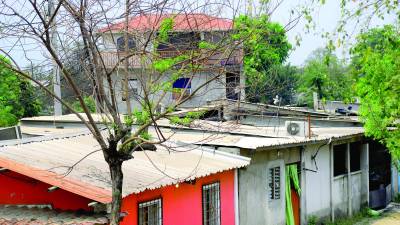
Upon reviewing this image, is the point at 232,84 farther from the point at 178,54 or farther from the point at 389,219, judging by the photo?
the point at 389,219

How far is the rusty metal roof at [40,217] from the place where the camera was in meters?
7.80

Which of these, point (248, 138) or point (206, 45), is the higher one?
point (206, 45)

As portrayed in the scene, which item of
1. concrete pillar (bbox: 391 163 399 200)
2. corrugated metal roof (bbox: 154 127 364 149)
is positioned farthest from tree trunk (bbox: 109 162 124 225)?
concrete pillar (bbox: 391 163 399 200)

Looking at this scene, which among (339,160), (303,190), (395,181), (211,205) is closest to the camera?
(211,205)

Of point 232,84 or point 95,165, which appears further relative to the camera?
point 95,165

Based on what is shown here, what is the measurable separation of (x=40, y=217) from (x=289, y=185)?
8.32 meters

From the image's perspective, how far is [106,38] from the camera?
25.1ft

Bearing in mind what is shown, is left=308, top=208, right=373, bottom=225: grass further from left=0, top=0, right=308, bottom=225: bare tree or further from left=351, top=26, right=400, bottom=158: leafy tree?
left=0, top=0, right=308, bottom=225: bare tree

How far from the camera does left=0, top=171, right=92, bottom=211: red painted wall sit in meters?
8.72

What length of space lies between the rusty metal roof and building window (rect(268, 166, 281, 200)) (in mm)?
7054

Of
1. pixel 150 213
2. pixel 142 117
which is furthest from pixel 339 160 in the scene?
pixel 142 117

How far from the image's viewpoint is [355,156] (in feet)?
62.6

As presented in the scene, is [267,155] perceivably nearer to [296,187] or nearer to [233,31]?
[296,187]

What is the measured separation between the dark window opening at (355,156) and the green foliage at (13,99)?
34.6 feet
